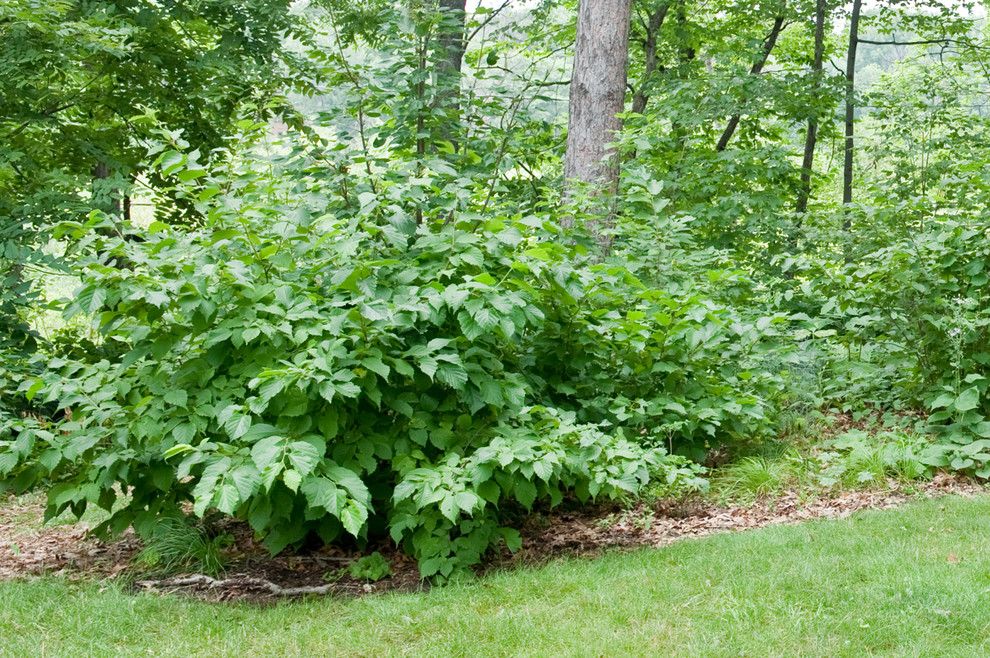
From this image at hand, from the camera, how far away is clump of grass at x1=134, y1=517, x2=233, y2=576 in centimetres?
479

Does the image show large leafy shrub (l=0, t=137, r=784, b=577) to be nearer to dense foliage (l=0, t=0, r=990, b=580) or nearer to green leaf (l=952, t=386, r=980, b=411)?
dense foliage (l=0, t=0, r=990, b=580)

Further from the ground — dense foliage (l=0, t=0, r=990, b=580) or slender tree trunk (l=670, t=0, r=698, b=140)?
slender tree trunk (l=670, t=0, r=698, b=140)

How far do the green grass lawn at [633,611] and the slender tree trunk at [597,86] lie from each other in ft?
15.0

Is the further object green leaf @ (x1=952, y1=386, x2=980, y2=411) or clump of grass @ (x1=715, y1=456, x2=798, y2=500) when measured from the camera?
green leaf @ (x1=952, y1=386, x2=980, y2=411)

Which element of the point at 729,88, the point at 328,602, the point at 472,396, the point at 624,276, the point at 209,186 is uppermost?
the point at 729,88

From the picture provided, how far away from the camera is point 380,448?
4.57 meters

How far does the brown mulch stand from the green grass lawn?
10.3 inches

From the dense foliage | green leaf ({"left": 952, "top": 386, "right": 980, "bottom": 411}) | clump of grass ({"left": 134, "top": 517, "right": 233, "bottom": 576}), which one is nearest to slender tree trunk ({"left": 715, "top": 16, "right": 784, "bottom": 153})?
the dense foliage

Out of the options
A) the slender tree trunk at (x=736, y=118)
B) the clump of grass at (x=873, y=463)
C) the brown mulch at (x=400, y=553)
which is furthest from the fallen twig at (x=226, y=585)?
the slender tree trunk at (x=736, y=118)

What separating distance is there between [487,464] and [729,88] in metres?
7.93

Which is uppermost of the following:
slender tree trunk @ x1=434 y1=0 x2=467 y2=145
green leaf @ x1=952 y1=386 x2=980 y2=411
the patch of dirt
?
slender tree trunk @ x1=434 y1=0 x2=467 y2=145

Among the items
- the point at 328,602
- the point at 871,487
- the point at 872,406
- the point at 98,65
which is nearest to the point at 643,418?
the point at 871,487

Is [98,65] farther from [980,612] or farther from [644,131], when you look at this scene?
[980,612]

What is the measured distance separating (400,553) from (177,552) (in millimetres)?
1257
